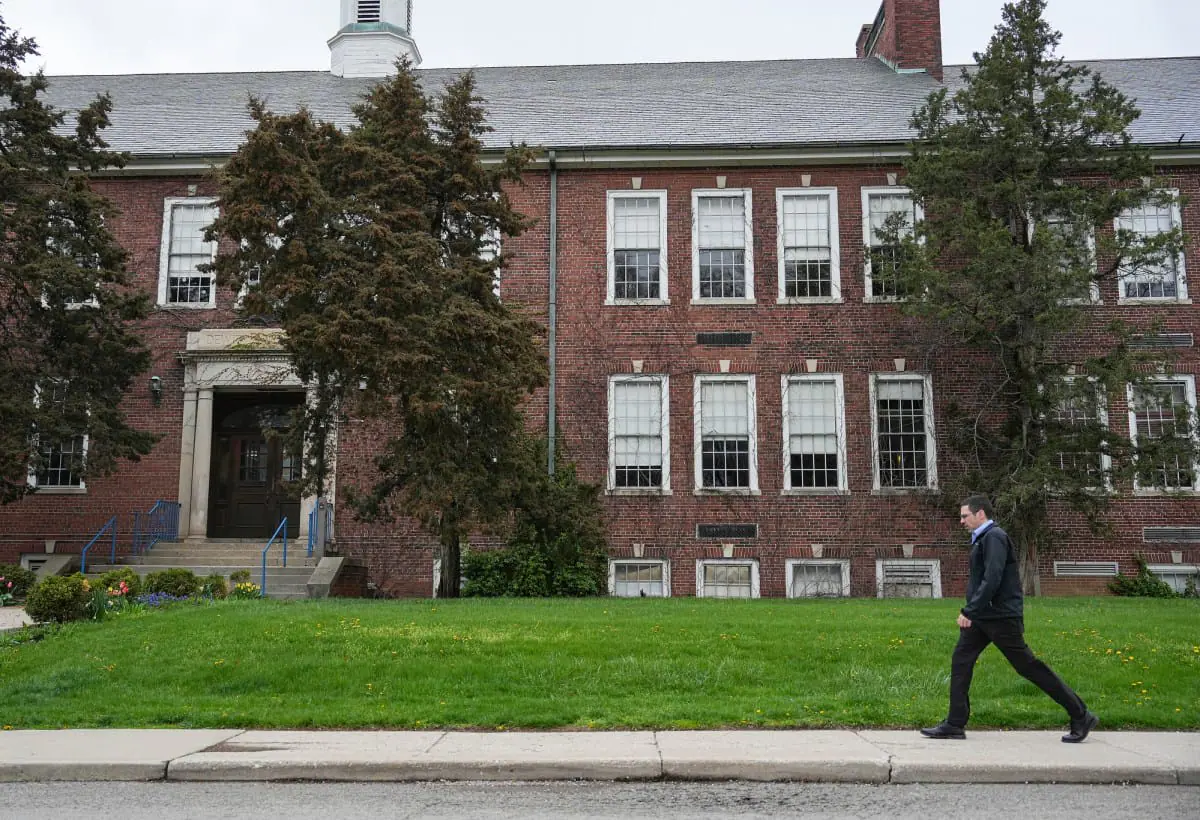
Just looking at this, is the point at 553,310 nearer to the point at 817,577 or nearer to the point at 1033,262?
the point at 817,577

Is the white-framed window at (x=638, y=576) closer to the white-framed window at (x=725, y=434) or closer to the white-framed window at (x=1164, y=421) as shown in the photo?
the white-framed window at (x=725, y=434)

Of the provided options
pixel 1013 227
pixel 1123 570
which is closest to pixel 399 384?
pixel 1013 227

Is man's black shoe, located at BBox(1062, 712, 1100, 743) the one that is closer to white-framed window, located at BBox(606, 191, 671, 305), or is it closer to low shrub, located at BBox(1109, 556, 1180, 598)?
low shrub, located at BBox(1109, 556, 1180, 598)

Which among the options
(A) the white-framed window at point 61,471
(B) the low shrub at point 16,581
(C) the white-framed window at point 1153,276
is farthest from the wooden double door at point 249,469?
(C) the white-framed window at point 1153,276

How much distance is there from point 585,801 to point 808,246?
16.9m

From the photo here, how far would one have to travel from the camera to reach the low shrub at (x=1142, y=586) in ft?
63.6

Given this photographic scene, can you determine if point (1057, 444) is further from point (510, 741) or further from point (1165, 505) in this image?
point (510, 741)

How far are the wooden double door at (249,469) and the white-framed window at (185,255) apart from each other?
2.10 meters

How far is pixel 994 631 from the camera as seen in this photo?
23.7 feet

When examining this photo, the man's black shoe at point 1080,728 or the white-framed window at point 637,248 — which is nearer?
the man's black shoe at point 1080,728

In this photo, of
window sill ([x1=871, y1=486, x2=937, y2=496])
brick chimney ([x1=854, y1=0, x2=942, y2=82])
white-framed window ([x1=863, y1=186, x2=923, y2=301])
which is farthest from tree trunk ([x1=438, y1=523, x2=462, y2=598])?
brick chimney ([x1=854, y1=0, x2=942, y2=82])

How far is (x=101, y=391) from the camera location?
18.3m

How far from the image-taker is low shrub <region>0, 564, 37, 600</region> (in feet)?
59.0

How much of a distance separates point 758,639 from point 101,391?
12.7 metres
